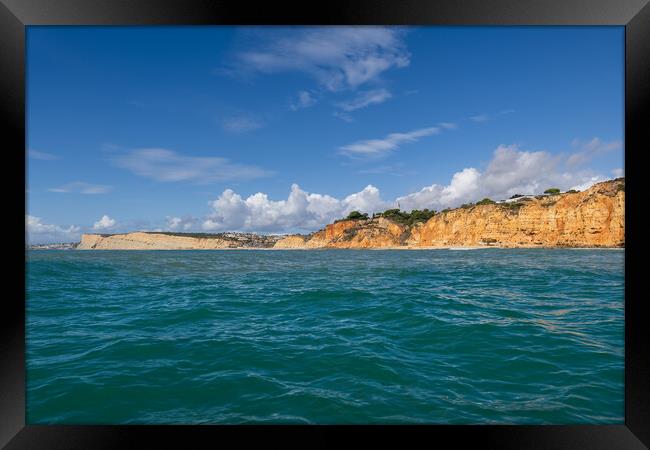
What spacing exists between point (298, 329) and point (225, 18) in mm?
5593

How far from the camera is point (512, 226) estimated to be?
57906 millimetres

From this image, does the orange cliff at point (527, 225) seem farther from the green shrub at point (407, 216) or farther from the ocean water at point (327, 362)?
the ocean water at point (327, 362)

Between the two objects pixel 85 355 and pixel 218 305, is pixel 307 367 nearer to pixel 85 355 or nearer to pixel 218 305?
pixel 85 355

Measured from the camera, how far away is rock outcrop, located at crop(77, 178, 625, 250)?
4894 cm

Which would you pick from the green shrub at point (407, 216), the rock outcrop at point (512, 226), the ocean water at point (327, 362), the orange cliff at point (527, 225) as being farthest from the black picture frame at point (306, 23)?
the green shrub at point (407, 216)

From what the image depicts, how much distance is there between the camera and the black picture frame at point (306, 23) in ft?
7.83

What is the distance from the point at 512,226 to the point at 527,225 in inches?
91.6

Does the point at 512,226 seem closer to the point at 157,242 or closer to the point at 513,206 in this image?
the point at 513,206

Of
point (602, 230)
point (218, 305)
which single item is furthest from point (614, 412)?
point (602, 230)

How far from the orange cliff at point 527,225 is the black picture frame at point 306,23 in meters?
48.2

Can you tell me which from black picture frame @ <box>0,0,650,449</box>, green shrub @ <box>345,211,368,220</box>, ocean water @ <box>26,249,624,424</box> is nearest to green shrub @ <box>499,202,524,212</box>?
green shrub @ <box>345,211,368,220</box>

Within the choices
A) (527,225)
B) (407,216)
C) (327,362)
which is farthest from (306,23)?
(407,216)

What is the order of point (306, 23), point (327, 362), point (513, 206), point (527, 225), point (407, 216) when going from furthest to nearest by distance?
A: point (407, 216), point (513, 206), point (527, 225), point (327, 362), point (306, 23)

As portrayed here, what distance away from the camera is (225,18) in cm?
258
